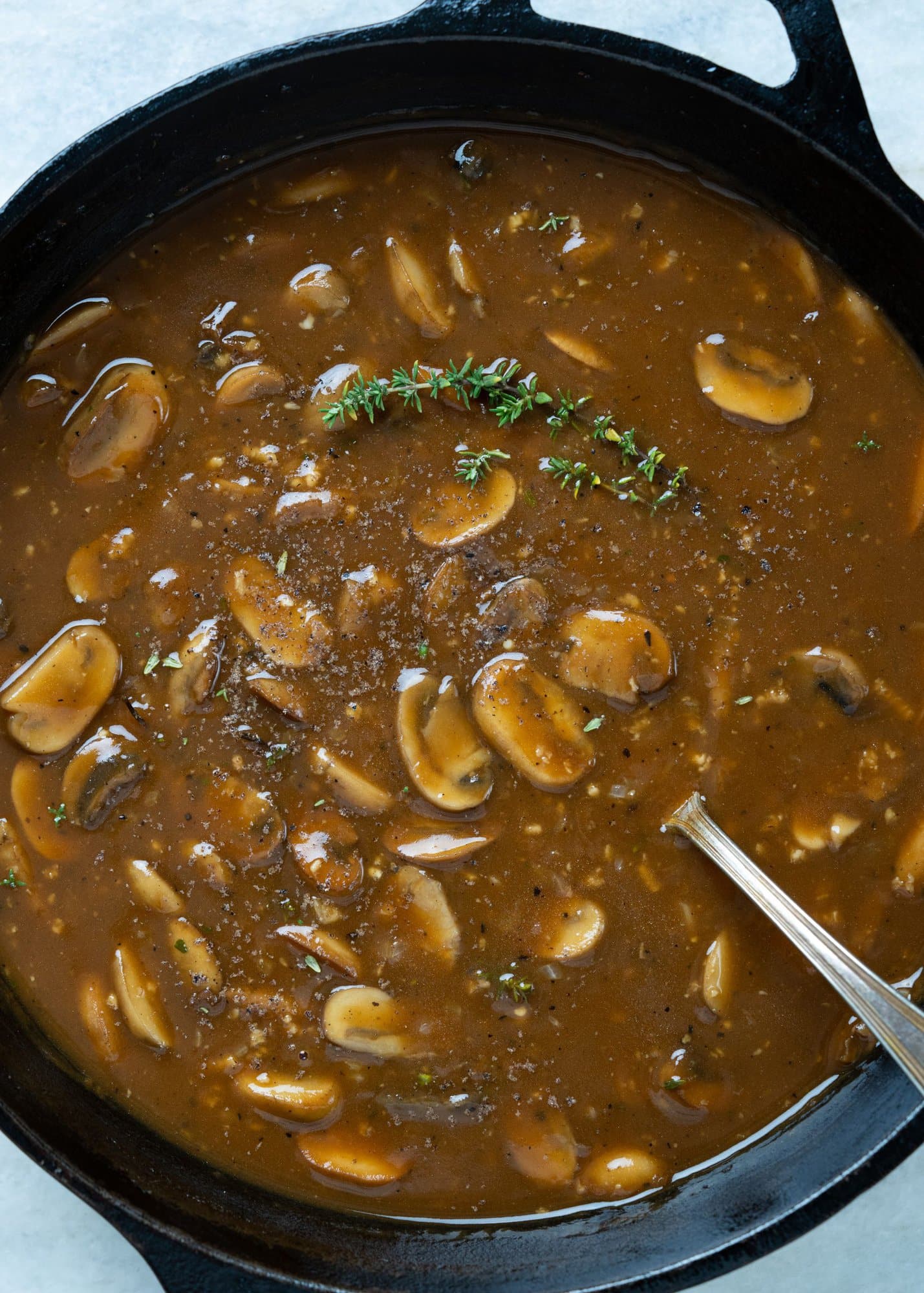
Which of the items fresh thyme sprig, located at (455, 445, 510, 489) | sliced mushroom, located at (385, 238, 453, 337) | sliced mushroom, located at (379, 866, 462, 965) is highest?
sliced mushroom, located at (385, 238, 453, 337)

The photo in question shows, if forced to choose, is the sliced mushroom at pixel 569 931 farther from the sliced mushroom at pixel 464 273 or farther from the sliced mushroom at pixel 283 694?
the sliced mushroom at pixel 464 273

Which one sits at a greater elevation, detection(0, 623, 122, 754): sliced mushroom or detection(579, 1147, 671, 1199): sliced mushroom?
detection(0, 623, 122, 754): sliced mushroom

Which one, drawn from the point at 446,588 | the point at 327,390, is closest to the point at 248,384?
the point at 327,390

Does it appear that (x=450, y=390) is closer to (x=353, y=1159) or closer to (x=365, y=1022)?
(x=365, y=1022)

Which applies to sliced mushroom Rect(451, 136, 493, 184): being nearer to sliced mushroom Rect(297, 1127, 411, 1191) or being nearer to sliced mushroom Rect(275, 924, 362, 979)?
sliced mushroom Rect(275, 924, 362, 979)


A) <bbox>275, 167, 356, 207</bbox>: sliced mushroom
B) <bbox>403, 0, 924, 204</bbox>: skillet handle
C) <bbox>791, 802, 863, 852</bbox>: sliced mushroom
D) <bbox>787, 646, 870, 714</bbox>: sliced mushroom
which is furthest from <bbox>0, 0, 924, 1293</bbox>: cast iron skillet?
<bbox>787, 646, 870, 714</bbox>: sliced mushroom

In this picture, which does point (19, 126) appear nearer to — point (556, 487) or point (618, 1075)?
point (556, 487)

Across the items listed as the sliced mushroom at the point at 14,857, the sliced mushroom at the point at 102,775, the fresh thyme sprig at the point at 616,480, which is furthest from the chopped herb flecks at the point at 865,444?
the sliced mushroom at the point at 14,857
